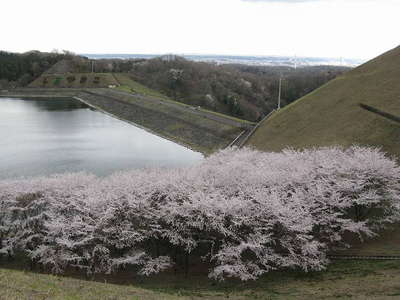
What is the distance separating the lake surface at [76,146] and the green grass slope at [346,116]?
10.8m

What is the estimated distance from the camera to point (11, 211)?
2112cm

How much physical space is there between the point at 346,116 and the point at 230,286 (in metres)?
29.5

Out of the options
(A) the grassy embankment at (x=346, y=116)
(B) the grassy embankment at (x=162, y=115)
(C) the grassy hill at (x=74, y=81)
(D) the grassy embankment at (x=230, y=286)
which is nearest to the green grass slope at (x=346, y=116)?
(A) the grassy embankment at (x=346, y=116)

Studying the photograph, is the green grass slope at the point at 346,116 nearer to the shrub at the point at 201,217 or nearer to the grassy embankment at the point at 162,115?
the grassy embankment at the point at 162,115

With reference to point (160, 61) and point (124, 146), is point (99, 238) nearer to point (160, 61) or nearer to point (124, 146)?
point (124, 146)

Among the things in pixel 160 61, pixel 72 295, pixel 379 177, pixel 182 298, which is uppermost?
pixel 160 61

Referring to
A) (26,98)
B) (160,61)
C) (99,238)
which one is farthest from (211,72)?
(99,238)

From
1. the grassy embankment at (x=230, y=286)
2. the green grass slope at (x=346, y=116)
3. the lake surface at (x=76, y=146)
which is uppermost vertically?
the green grass slope at (x=346, y=116)

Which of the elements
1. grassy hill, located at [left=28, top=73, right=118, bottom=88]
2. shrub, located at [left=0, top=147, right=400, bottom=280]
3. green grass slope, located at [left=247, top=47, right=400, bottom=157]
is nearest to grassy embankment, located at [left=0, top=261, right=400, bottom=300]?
shrub, located at [left=0, top=147, right=400, bottom=280]

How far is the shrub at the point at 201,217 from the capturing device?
18281 millimetres

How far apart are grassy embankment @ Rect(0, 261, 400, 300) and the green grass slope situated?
17.9m

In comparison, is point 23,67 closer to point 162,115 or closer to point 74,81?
point 74,81

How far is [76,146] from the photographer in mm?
49344

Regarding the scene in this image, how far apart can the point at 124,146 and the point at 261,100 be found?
8211 cm
